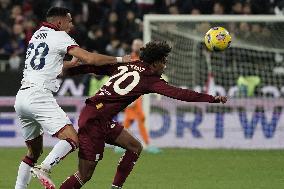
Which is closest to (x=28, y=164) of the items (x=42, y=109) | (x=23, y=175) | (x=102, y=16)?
(x=23, y=175)

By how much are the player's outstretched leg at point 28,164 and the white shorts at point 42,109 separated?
35cm

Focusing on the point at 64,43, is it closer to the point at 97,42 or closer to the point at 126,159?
the point at 126,159

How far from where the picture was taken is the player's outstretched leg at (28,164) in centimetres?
966

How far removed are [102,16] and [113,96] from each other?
12376mm

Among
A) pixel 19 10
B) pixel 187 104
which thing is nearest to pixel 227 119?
pixel 187 104

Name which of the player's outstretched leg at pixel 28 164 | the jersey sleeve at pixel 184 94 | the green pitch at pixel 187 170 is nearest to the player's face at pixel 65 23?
the player's outstretched leg at pixel 28 164

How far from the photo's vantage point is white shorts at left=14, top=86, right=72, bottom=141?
9180mm

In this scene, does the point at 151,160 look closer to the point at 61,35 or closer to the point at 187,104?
the point at 187,104

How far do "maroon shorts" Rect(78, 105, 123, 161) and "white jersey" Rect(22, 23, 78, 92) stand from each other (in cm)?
53

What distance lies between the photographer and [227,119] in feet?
56.6

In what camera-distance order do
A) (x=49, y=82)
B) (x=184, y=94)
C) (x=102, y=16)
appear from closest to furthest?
(x=184, y=94) < (x=49, y=82) < (x=102, y=16)

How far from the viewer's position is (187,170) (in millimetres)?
13234

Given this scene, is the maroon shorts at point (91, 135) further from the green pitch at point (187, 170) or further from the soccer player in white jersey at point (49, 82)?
the green pitch at point (187, 170)

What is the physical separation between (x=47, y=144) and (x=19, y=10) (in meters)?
4.32
